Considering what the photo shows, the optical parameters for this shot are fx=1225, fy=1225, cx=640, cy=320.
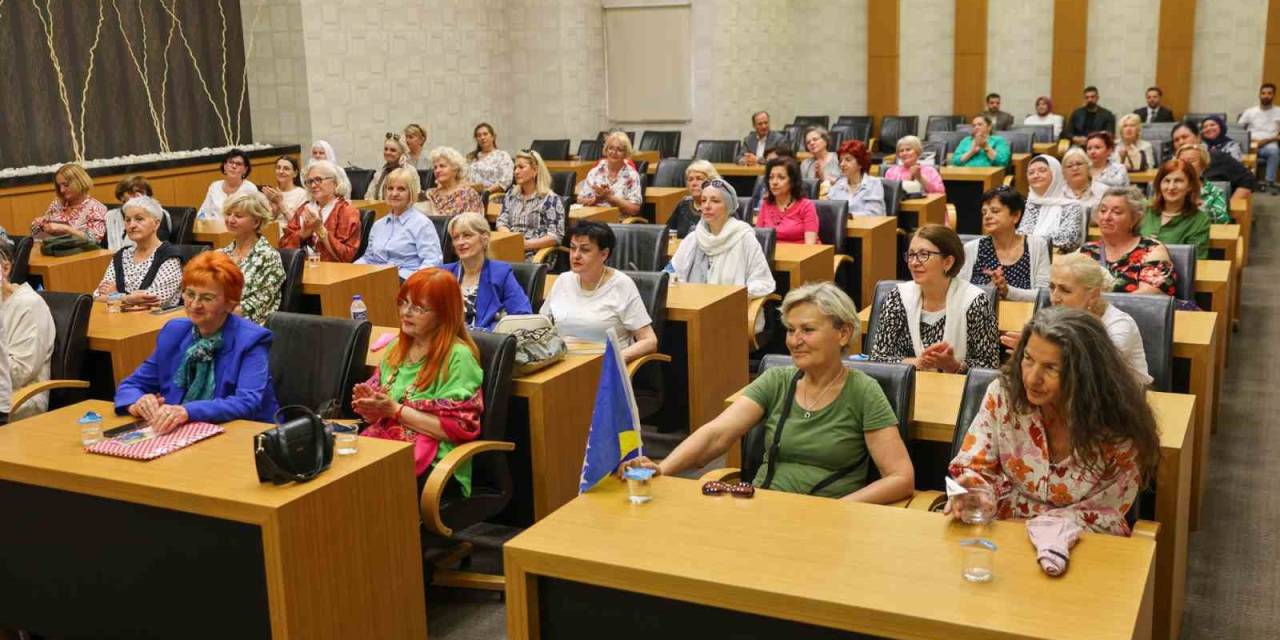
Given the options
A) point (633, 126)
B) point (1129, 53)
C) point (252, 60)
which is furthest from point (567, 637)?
point (1129, 53)

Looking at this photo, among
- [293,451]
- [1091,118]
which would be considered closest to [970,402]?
[293,451]

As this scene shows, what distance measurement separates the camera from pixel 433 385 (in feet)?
13.2

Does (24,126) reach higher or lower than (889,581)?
higher

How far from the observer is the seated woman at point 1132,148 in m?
10.4

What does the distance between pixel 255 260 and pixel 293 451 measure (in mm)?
2835

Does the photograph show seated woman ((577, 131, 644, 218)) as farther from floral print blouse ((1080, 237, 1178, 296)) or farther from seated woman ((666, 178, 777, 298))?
Result: floral print blouse ((1080, 237, 1178, 296))

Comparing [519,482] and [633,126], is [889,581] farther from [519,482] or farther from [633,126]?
[633,126]

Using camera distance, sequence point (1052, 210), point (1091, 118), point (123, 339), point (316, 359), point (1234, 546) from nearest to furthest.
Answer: point (316, 359), point (1234, 546), point (123, 339), point (1052, 210), point (1091, 118)

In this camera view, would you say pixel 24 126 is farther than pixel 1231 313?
Yes

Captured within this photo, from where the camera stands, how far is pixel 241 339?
4070 millimetres

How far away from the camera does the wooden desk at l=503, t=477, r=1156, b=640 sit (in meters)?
2.41

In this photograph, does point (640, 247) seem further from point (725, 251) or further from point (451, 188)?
point (451, 188)

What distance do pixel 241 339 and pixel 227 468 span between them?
0.78 meters

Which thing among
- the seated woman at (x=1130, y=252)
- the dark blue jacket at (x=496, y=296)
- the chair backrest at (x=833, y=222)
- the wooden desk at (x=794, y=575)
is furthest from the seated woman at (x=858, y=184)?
the wooden desk at (x=794, y=575)
